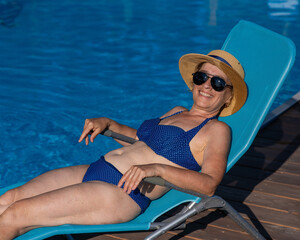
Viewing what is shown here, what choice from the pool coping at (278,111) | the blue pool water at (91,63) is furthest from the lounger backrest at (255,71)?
the blue pool water at (91,63)

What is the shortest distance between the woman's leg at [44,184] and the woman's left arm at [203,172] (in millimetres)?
465

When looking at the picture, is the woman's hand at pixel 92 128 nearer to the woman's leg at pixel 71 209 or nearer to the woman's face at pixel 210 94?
the woman's leg at pixel 71 209

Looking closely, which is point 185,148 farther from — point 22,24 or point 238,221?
point 22,24

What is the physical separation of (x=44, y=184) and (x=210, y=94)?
4.00 feet

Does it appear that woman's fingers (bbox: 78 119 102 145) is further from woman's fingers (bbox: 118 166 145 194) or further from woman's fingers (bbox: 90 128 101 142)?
woman's fingers (bbox: 118 166 145 194)

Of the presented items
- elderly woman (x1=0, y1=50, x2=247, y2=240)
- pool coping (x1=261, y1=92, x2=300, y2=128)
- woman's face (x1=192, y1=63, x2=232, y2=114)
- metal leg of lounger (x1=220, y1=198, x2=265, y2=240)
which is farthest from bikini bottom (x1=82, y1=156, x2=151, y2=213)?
pool coping (x1=261, y1=92, x2=300, y2=128)

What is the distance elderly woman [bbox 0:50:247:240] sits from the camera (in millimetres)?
2594

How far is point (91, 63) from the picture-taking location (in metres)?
8.61

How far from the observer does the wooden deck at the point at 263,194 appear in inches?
135

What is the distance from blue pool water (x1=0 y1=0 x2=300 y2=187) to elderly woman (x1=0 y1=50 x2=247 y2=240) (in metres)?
2.35

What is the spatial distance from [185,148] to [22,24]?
8.70 m

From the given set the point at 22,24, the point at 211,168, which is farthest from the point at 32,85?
the point at 211,168

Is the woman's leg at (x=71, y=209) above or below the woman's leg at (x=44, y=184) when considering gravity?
above

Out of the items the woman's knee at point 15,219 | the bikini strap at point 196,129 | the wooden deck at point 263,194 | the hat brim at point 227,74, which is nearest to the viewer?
the woman's knee at point 15,219
